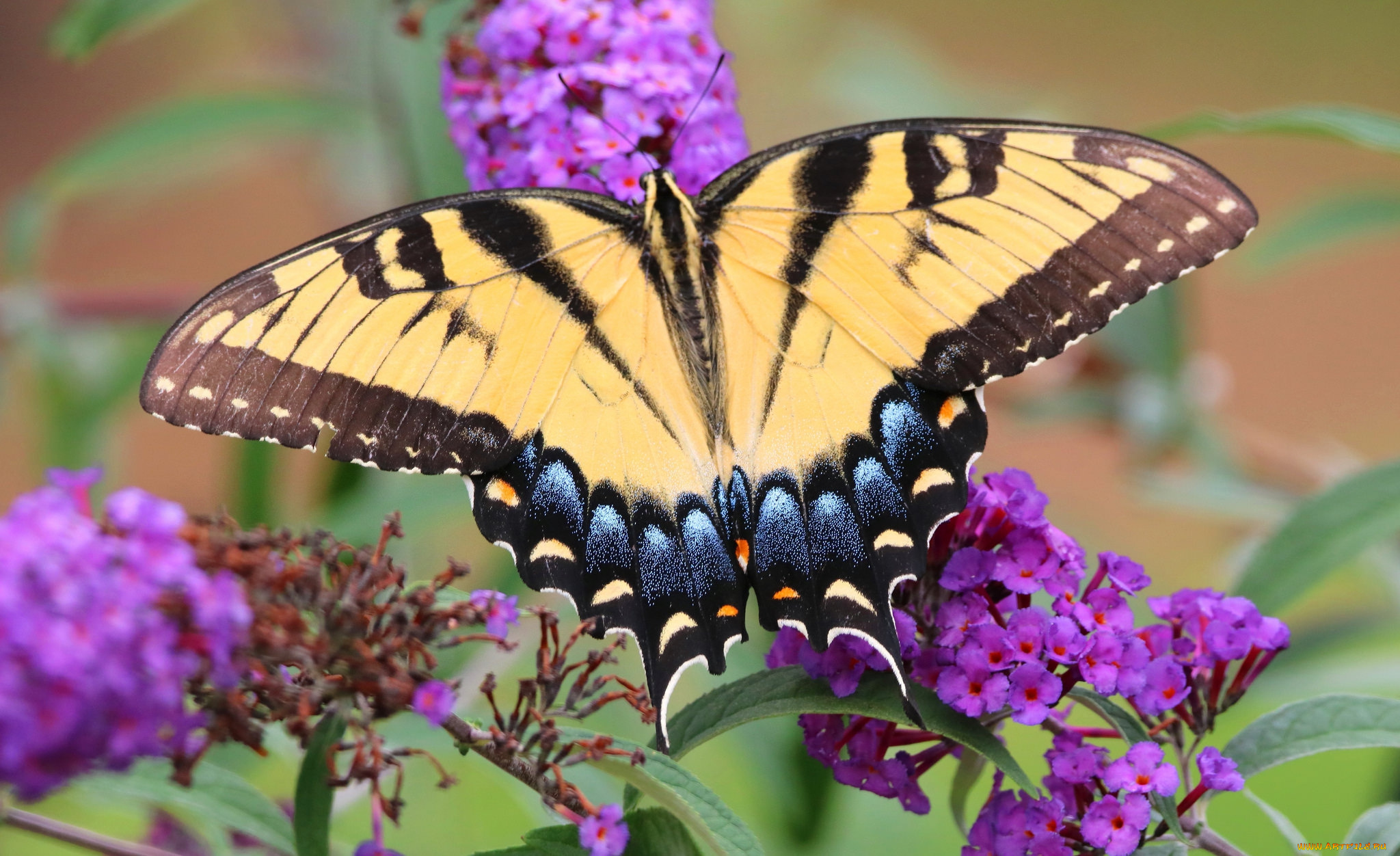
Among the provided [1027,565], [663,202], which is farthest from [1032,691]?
[663,202]

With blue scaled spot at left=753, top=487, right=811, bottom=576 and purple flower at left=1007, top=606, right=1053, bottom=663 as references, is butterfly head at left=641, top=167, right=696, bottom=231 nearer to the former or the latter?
blue scaled spot at left=753, top=487, right=811, bottom=576

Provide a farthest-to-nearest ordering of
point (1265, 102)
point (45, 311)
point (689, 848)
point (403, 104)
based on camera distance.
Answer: point (1265, 102)
point (45, 311)
point (403, 104)
point (689, 848)

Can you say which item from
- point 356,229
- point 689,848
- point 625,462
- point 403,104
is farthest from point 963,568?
point 403,104

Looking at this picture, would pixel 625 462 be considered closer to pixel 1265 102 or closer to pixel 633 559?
pixel 633 559

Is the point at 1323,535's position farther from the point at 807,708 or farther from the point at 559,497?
the point at 559,497

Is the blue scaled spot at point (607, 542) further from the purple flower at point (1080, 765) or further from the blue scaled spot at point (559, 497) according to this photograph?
the purple flower at point (1080, 765)

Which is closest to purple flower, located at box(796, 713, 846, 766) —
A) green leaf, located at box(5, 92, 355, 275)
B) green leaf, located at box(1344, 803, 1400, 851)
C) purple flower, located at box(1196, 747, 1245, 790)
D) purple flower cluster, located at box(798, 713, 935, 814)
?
purple flower cluster, located at box(798, 713, 935, 814)

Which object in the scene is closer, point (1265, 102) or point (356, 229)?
point (356, 229)

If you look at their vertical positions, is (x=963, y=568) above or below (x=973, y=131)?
below

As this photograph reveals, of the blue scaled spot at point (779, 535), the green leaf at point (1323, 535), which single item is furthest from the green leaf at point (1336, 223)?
the blue scaled spot at point (779, 535)
